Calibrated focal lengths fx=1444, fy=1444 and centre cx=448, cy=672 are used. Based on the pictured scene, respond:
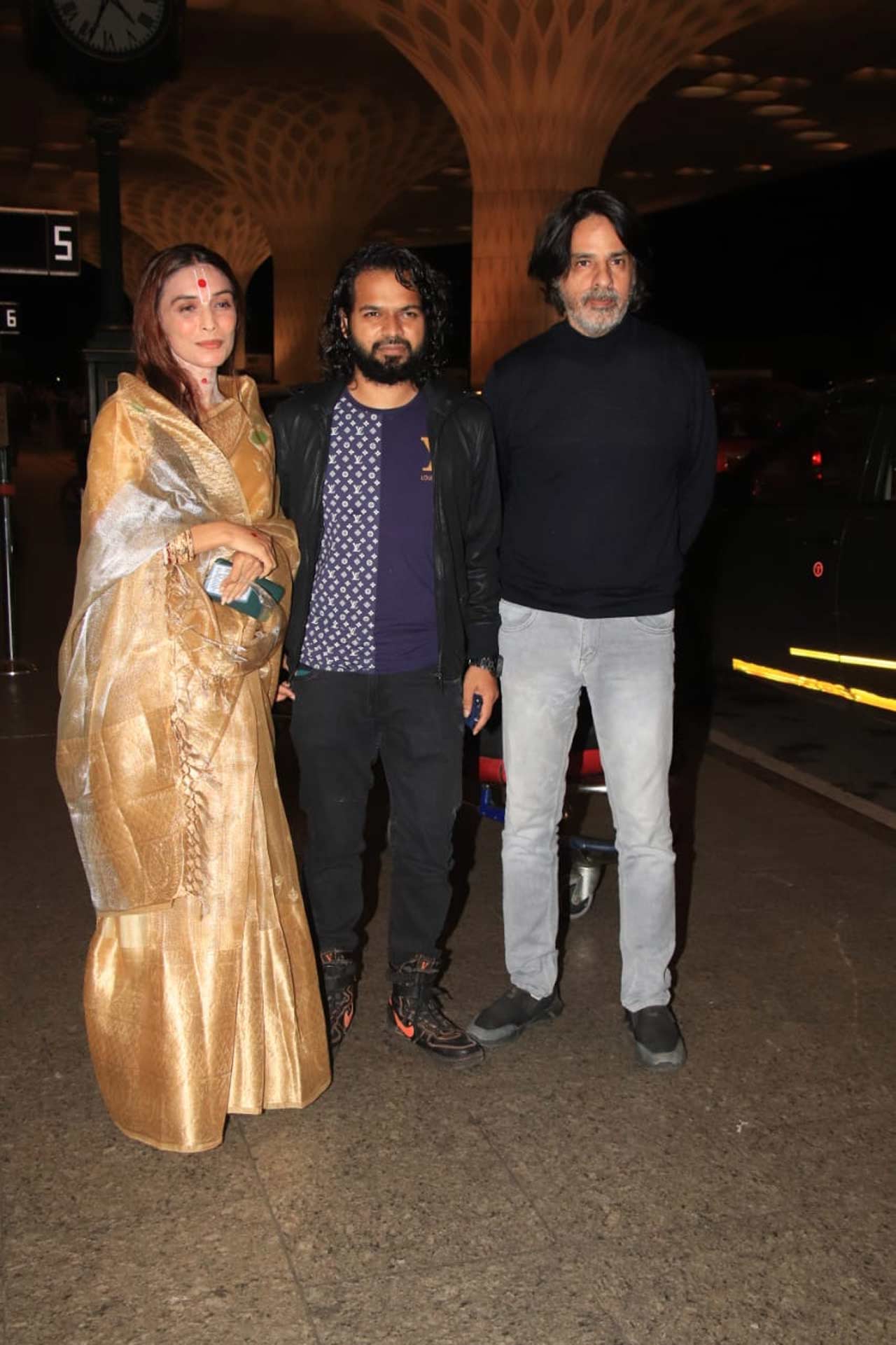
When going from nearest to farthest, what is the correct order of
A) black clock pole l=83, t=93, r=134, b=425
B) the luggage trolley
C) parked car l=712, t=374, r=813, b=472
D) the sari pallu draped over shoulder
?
the sari pallu draped over shoulder
the luggage trolley
black clock pole l=83, t=93, r=134, b=425
parked car l=712, t=374, r=813, b=472

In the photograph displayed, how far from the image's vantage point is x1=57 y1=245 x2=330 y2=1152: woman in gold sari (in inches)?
119

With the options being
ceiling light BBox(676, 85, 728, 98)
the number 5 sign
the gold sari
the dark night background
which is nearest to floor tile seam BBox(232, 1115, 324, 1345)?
the gold sari

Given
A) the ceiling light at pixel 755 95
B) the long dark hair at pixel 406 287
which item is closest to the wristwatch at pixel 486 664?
the long dark hair at pixel 406 287

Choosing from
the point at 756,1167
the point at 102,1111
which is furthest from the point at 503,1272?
the point at 102,1111

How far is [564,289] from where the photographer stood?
11.6 ft

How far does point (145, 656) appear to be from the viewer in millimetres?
3031

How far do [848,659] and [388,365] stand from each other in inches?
160

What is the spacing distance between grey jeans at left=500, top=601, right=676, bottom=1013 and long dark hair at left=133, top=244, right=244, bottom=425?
3.39 ft

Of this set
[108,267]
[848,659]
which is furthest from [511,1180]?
[108,267]

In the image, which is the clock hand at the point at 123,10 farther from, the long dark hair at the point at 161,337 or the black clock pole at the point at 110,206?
the long dark hair at the point at 161,337

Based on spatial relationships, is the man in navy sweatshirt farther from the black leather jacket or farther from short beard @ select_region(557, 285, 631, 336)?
the black leather jacket

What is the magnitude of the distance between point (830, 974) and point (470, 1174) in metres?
1.59

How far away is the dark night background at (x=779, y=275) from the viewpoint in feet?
188

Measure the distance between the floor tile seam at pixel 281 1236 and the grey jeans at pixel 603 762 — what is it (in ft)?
2.83
